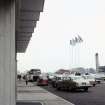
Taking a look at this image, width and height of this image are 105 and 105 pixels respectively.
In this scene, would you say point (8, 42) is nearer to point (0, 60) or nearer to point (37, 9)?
point (0, 60)

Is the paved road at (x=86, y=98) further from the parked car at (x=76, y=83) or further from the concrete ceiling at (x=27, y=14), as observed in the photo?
the concrete ceiling at (x=27, y=14)

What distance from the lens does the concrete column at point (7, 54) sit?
12.0 meters

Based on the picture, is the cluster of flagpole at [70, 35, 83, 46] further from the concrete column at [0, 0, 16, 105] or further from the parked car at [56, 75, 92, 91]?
the concrete column at [0, 0, 16, 105]

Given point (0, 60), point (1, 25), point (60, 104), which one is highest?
point (1, 25)

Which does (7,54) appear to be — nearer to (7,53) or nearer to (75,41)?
(7,53)

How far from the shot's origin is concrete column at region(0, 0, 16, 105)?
11961 millimetres

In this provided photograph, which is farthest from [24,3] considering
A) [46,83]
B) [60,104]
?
[46,83]

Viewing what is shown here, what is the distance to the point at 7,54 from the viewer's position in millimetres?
12062

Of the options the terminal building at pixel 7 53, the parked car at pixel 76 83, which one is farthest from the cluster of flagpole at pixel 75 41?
the terminal building at pixel 7 53

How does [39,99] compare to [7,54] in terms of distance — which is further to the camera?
[39,99]

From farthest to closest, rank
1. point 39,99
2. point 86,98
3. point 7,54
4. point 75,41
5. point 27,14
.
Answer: point 75,41, point 86,98, point 39,99, point 27,14, point 7,54

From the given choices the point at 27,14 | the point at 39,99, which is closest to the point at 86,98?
the point at 39,99

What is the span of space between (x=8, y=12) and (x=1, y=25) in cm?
45

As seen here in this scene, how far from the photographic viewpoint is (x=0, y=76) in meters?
12.0
